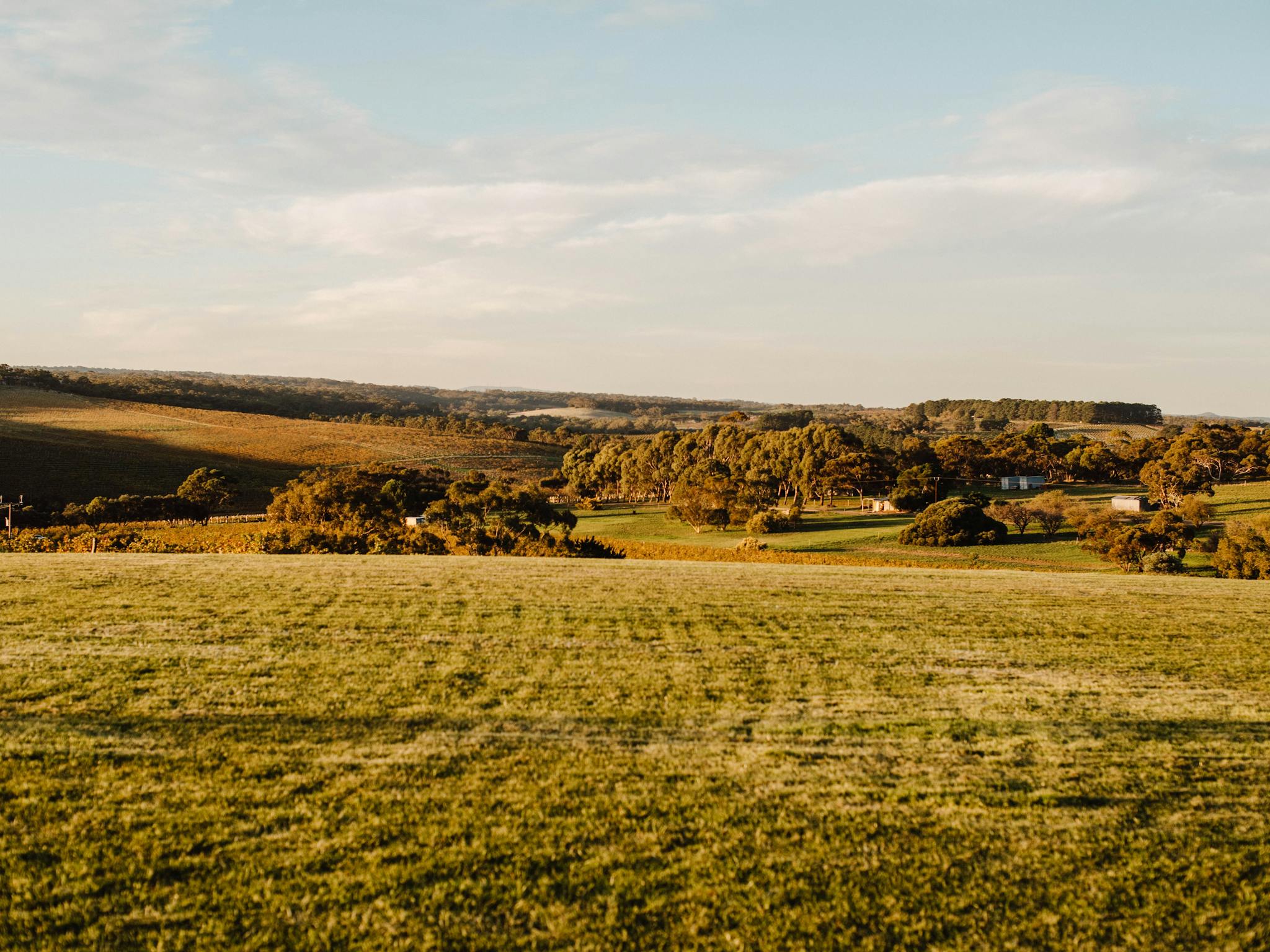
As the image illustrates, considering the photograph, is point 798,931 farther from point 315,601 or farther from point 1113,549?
point 1113,549

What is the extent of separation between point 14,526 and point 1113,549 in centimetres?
6791

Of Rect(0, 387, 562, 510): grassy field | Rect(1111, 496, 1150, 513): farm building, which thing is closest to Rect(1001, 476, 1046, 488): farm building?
Rect(1111, 496, 1150, 513): farm building

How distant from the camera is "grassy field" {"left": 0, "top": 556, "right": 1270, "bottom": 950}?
17.6ft

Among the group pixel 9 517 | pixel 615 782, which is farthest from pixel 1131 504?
pixel 9 517

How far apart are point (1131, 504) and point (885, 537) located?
24.1 m

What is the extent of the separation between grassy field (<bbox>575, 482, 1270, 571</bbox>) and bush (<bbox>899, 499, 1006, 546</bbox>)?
3.48ft

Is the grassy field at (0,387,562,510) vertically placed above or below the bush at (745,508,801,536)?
above

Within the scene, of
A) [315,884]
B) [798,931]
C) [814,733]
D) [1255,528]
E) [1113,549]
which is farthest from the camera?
[1113,549]

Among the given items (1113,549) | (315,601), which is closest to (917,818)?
(315,601)

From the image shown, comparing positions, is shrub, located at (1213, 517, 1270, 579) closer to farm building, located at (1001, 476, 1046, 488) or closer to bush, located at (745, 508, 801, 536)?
bush, located at (745, 508, 801, 536)

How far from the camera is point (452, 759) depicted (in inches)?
316

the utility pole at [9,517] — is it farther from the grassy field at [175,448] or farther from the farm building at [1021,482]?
the farm building at [1021,482]

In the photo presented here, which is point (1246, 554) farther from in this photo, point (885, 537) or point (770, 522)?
point (770, 522)

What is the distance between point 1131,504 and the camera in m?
67.6
